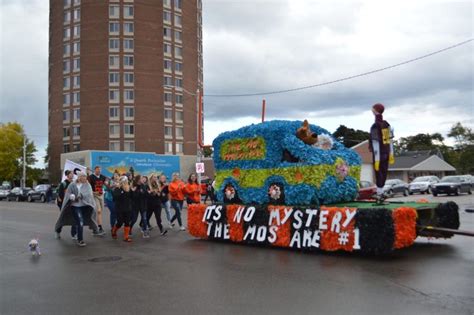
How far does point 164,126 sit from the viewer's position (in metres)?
70.2

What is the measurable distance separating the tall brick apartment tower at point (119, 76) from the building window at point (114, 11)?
0.14 m

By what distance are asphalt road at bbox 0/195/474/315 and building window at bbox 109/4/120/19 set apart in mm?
63721

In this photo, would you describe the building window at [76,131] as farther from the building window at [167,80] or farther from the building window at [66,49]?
the building window at [167,80]

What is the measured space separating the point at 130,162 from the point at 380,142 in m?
33.9

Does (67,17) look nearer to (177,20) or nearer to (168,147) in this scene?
(177,20)

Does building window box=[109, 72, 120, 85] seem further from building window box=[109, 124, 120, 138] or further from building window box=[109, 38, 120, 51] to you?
building window box=[109, 124, 120, 138]

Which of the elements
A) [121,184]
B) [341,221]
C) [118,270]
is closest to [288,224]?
[341,221]

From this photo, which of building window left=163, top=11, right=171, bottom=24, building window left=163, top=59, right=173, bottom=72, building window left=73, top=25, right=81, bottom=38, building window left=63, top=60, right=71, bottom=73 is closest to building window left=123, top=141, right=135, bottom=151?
building window left=163, top=59, right=173, bottom=72

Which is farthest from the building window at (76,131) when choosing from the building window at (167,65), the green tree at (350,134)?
the green tree at (350,134)

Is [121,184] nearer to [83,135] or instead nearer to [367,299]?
[367,299]

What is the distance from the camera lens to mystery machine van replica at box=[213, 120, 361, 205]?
33.2 feet

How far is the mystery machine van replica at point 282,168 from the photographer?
33.2ft

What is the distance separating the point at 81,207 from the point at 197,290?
19.3 feet

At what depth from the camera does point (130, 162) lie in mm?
41656
